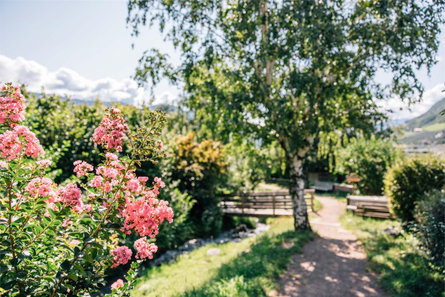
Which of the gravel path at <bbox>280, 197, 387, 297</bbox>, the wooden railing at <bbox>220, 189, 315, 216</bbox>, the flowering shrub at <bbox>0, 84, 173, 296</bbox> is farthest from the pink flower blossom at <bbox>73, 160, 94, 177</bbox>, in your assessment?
the wooden railing at <bbox>220, 189, 315, 216</bbox>

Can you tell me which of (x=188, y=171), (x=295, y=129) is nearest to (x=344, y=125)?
(x=295, y=129)

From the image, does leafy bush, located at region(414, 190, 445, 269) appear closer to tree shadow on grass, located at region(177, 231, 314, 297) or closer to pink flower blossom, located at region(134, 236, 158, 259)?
tree shadow on grass, located at region(177, 231, 314, 297)

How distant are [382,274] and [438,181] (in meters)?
5.33

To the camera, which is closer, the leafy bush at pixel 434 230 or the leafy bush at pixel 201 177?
the leafy bush at pixel 434 230

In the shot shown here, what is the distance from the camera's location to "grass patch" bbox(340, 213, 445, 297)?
545 cm

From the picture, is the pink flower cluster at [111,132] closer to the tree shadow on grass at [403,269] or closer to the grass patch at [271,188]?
the tree shadow on grass at [403,269]

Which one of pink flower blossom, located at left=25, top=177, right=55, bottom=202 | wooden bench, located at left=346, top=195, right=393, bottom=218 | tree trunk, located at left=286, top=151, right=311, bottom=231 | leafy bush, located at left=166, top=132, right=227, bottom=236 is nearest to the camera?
pink flower blossom, located at left=25, top=177, right=55, bottom=202

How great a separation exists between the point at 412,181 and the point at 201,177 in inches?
345

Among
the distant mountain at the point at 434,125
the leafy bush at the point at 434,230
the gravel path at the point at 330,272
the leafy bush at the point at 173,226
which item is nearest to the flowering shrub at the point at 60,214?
the distant mountain at the point at 434,125

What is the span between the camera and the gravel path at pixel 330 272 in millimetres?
5836

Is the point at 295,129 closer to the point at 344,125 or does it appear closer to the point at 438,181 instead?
the point at 344,125

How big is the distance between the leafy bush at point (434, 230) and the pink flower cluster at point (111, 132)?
671 centimetres

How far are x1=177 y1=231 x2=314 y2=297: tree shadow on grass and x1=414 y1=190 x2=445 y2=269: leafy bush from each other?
324 centimetres

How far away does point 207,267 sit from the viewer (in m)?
7.79
